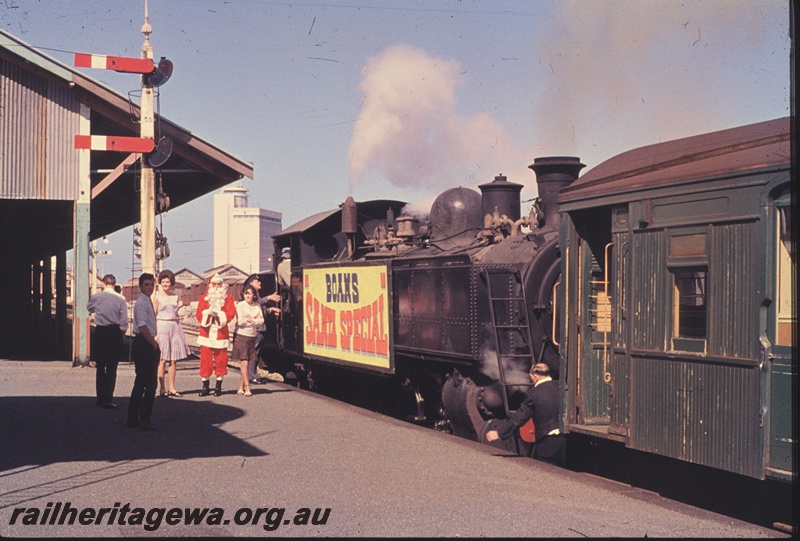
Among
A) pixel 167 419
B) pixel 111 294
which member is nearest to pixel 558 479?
pixel 167 419

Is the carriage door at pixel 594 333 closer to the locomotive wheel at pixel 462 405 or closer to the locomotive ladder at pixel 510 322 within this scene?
the locomotive ladder at pixel 510 322

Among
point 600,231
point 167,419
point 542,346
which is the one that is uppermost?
point 600,231

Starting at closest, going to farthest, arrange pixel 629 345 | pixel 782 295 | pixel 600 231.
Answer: pixel 782 295 < pixel 629 345 < pixel 600 231

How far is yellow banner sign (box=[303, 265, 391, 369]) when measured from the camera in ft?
45.3

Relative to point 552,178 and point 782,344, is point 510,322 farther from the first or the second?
point 782,344

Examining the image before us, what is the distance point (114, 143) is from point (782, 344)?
1493 cm

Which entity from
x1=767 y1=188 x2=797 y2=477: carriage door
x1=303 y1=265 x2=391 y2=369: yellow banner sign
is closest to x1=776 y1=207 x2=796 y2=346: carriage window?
x1=767 y1=188 x2=797 y2=477: carriage door

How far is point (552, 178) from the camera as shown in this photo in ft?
38.4

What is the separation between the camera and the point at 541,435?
9.90 metres

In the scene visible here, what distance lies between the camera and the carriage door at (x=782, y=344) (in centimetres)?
671

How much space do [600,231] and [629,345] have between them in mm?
1454

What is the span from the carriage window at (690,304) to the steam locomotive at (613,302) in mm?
12

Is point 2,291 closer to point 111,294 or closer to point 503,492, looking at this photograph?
point 111,294

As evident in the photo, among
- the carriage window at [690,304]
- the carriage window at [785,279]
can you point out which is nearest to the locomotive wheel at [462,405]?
the carriage window at [690,304]
